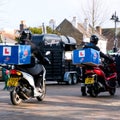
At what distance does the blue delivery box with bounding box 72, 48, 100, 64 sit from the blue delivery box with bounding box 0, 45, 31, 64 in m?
2.60

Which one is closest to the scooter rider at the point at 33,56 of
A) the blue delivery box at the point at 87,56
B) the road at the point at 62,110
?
the road at the point at 62,110

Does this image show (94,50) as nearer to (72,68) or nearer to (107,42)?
(72,68)

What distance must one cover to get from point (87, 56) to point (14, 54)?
3.04 metres

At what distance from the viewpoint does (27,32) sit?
42.2ft

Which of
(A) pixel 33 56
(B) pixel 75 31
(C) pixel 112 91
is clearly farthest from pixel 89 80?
(B) pixel 75 31

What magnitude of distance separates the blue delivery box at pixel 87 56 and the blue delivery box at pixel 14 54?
8.53 ft

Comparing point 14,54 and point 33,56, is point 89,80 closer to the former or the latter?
point 33,56

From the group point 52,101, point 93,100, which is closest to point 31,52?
point 52,101

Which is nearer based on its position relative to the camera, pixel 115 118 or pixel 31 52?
pixel 115 118

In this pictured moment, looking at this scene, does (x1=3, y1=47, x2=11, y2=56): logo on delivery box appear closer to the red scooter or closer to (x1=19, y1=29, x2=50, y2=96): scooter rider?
(x1=19, y1=29, x2=50, y2=96): scooter rider

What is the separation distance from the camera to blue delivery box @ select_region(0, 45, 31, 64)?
39.8 feet

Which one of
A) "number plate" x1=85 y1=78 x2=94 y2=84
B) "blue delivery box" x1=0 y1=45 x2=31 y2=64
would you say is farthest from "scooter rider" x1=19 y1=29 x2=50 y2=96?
"number plate" x1=85 y1=78 x2=94 y2=84

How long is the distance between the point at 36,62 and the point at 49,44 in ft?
35.3

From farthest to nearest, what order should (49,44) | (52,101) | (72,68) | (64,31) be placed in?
(64,31), (72,68), (49,44), (52,101)
